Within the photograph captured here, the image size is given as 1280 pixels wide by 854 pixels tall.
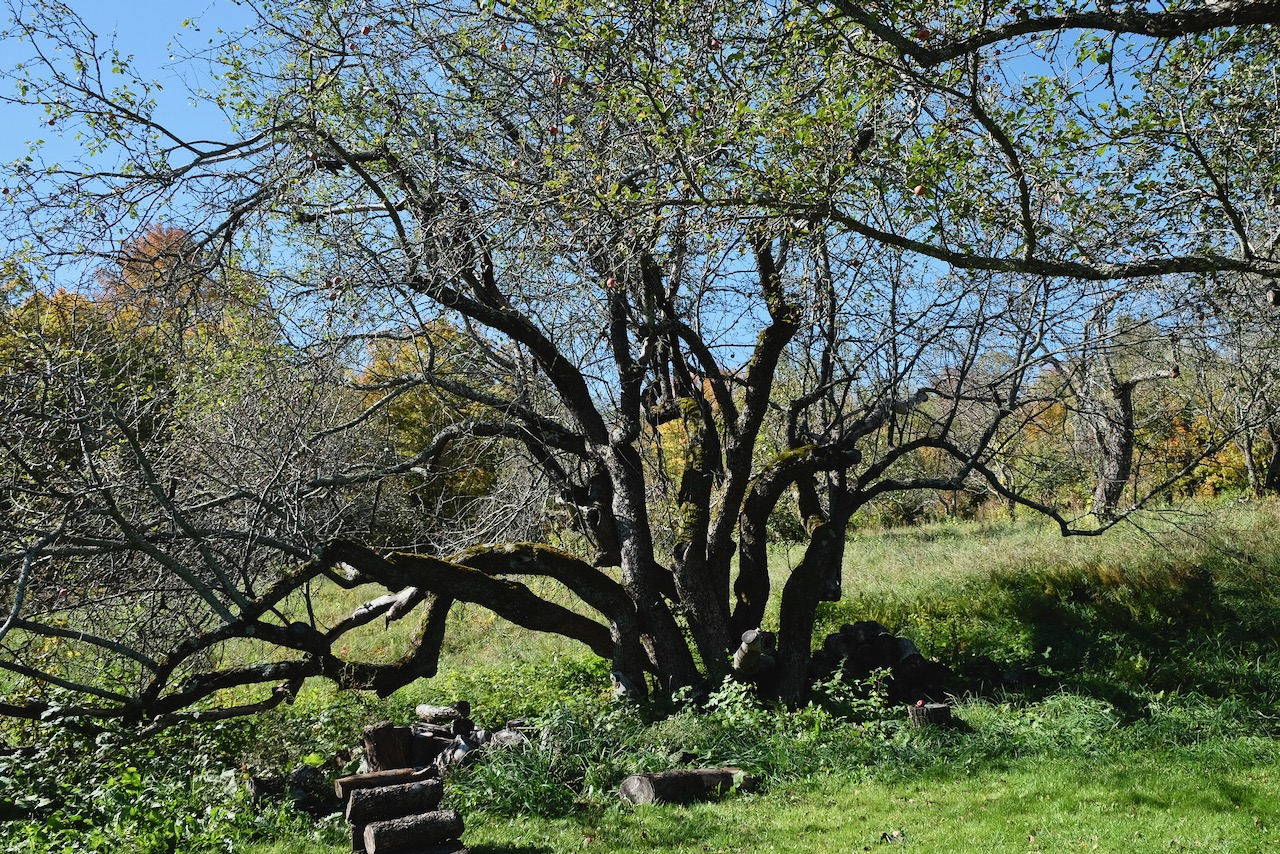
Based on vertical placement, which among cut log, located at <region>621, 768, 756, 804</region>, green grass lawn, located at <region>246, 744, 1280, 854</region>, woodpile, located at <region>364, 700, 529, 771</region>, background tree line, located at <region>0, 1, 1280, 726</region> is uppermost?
background tree line, located at <region>0, 1, 1280, 726</region>

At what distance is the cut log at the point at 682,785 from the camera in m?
6.68

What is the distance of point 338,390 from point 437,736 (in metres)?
3.41

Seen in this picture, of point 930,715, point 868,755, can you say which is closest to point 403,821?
point 868,755

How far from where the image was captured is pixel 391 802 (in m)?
5.87

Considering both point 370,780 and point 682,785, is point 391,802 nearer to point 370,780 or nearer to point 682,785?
point 370,780

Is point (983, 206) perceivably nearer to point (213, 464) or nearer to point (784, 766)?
point (784, 766)

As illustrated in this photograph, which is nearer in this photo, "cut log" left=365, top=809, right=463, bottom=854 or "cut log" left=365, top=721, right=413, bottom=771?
"cut log" left=365, top=809, right=463, bottom=854

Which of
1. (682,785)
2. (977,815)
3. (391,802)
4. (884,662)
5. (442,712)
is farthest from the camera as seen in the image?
(884,662)

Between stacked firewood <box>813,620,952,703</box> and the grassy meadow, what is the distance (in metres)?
0.42

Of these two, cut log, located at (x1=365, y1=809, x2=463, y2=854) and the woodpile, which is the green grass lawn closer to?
cut log, located at (x1=365, y1=809, x2=463, y2=854)

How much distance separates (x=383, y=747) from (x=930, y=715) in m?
4.58

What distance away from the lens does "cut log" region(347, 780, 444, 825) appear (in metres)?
5.82

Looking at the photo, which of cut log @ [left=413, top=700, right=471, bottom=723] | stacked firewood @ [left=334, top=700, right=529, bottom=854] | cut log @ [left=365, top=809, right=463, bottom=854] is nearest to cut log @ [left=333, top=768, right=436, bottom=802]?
stacked firewood @ [left=334, top=700, right=529, bottom=854]

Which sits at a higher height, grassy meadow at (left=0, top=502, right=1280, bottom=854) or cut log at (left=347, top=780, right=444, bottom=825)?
cut log at (left=347, top=780, right=444, bottom=825)
